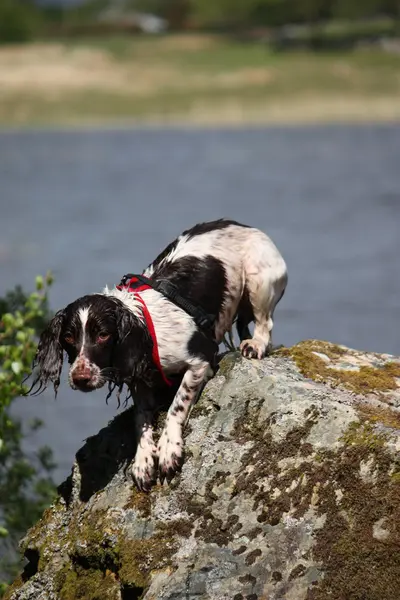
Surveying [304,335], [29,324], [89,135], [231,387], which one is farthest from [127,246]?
[89,135]

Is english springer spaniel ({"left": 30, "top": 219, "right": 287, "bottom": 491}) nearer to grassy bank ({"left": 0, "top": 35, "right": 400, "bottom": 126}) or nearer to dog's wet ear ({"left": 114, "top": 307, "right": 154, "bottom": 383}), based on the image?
dog's wet ear ({"left": 114, "top": 307, "right": 154, "bottom": 383})

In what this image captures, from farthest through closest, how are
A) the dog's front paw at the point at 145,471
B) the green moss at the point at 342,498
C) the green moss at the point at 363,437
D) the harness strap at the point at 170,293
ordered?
the harness strap at the point at 170,293 → the dog's front paw at the point at 145,471 → the green moss at the point at 363,437 → the green moss at the point at 342,498

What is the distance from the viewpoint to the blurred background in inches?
784

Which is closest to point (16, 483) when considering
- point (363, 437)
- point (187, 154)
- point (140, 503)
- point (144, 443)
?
point (144, 443)

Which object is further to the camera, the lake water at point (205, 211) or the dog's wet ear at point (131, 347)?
the lake water at point (205, 211)

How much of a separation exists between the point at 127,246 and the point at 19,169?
22.7 m

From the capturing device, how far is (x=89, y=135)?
65.1 metres

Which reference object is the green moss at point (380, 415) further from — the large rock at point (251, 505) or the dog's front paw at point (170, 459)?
the dog's front paw at point (170, 459)

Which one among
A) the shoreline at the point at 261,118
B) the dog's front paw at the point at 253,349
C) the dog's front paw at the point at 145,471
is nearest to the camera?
the dog's front paw at the point at 145,471

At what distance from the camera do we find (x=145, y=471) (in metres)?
6.45

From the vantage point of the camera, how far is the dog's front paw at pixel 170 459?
6391 mm

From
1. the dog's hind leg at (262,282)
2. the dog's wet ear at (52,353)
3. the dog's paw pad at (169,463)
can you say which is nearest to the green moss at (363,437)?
the dog's paw pad at (169,463)

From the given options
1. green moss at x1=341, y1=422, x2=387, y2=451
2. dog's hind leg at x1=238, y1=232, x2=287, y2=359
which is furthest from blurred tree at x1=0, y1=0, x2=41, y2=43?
green moss at x1=341, y1=422, x2=387, y2=451

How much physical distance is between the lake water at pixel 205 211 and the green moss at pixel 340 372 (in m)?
5.72
